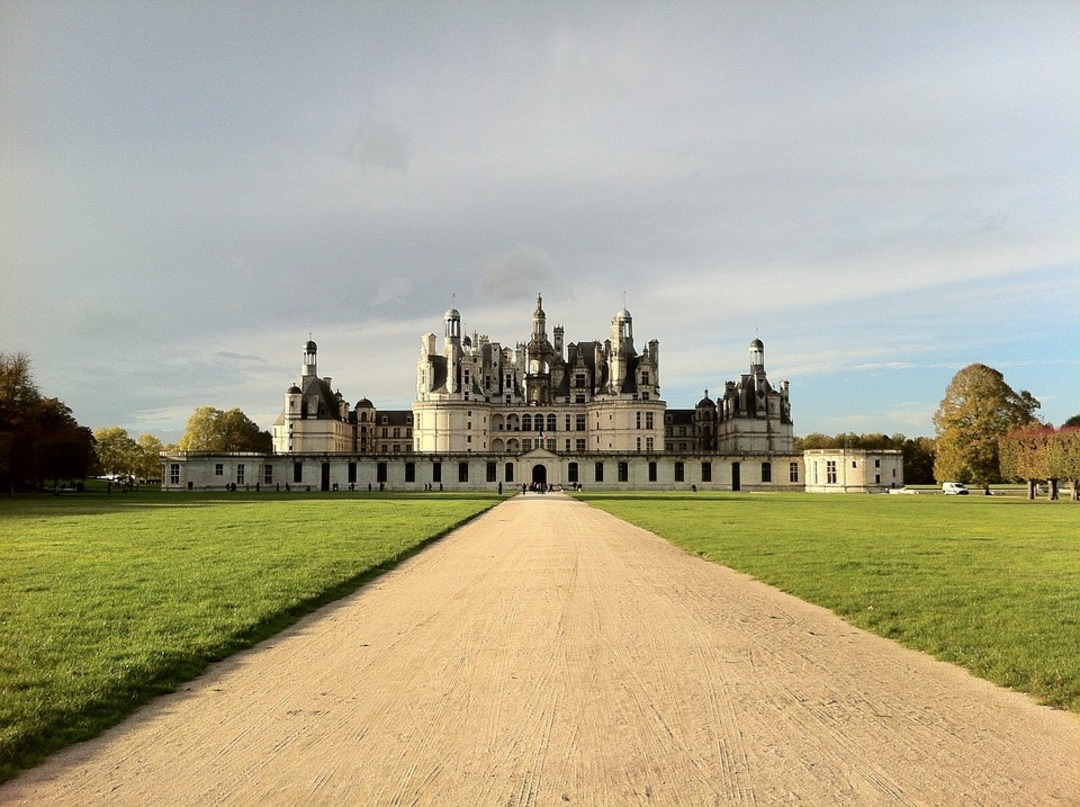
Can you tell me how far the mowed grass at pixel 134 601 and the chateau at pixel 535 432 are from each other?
6301 centimetres

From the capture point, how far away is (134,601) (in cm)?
1244

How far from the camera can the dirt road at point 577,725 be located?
5.75 metres

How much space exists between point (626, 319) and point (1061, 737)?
9538 cm

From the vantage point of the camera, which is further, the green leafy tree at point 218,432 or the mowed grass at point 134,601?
the green leafy tree at point 218,432

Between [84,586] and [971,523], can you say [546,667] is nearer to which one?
[84,586]

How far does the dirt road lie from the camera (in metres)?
5.75

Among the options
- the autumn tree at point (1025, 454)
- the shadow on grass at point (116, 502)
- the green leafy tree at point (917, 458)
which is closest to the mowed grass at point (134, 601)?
the shadow on grass at point (116, 502)

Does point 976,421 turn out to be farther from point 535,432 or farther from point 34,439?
point 34,439

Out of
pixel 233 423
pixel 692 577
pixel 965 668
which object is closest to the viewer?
pixel 965 668

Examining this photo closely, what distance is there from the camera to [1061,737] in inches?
268

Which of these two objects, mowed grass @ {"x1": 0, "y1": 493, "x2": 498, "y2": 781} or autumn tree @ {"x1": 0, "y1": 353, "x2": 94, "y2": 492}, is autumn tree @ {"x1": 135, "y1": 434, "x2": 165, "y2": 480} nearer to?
autumn tree @ {"x1": 0, "y1": 353, "x2": 94, "y2": 492}

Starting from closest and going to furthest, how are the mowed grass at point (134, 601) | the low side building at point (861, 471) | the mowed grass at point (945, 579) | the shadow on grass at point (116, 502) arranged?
1. the mowed grass at point (134, 601)
2. the mowed grass at point (945, 579)
3. the shadow on grass at point (116, 502)
4. the low side building at point (861, 471)

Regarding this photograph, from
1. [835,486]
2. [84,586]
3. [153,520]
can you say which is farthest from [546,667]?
[835,486]

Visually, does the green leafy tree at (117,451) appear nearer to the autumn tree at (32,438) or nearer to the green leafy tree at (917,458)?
the autumn tree at (32,438)
